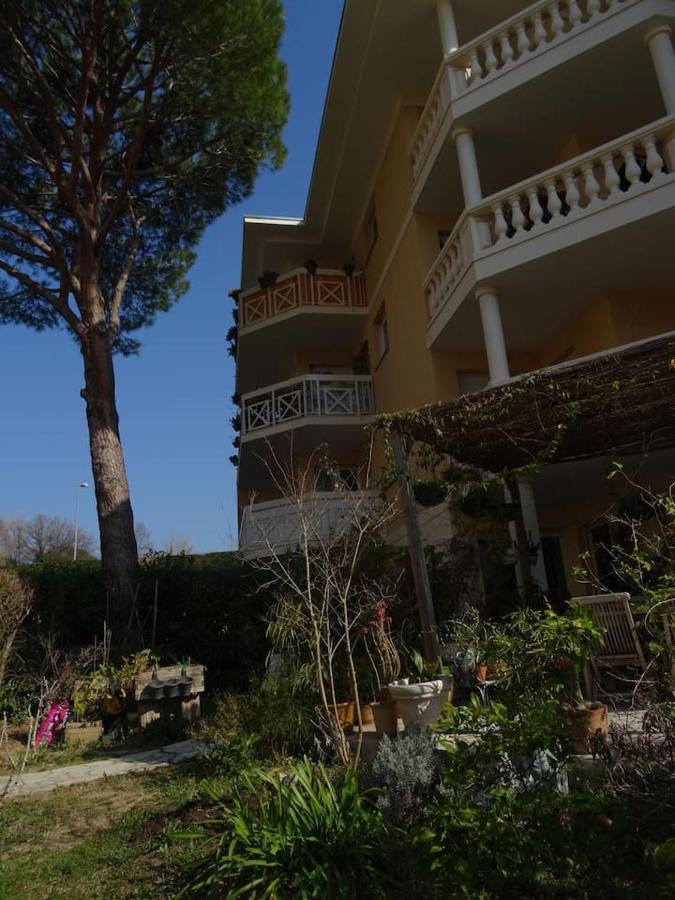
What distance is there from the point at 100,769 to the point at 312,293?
40.4ft

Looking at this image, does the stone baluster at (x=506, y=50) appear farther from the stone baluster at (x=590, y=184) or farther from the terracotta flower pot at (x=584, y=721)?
the terracotta flower pot at (x=584, y=721)

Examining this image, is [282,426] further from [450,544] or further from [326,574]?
[326,574]

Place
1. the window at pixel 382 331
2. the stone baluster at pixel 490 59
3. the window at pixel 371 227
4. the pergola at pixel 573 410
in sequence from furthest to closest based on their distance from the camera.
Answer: the window at pixel 371 227 → the window at pixel 382 331 → the stone baluster at pixel 490 59 → the pergola at pixel 573 410

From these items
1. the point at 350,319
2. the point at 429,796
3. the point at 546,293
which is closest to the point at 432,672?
the point at 429,796

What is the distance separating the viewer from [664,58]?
822cm

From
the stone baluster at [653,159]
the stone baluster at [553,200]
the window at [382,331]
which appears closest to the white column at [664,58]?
the stone baluster at [653,159]

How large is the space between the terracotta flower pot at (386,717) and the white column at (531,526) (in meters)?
3.36

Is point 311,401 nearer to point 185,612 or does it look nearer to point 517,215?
point 185,612

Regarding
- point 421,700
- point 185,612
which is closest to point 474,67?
point 421,700

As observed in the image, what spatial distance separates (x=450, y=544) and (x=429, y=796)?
5.73m

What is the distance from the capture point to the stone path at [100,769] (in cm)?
625

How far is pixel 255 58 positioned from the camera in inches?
522

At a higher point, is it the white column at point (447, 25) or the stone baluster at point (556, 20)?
the white column at point (447, 25)

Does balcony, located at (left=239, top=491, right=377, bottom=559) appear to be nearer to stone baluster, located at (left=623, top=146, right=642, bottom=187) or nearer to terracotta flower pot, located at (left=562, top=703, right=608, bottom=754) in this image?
stone baluster, located at (left=623, top=146, right=642, bottom=187)
